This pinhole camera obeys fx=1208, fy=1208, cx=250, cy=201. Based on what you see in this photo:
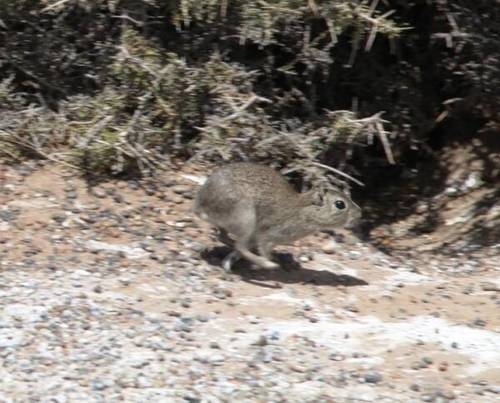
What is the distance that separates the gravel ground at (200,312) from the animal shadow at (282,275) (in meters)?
0.02

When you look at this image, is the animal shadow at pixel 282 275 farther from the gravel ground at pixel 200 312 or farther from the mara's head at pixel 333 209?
the mara's head at pixel 333 209

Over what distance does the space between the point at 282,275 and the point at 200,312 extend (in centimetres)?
108

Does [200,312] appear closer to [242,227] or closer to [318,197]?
[242,227]

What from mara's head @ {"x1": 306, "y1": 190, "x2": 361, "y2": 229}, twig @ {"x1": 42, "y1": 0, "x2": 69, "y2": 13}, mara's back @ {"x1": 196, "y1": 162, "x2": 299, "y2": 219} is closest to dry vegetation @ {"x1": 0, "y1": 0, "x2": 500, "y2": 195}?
twig @ {"x1": 42, "y1": 0, "x2": 69, "y2": 13}

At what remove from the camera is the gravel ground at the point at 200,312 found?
5434mm

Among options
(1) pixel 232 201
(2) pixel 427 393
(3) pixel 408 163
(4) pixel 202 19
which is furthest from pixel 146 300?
(3) pixel 408 163

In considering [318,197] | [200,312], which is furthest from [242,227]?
[200,312]

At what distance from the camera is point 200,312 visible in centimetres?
623

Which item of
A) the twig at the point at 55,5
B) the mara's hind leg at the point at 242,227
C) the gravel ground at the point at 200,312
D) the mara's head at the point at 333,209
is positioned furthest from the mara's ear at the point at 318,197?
the twig at the point at 55,5

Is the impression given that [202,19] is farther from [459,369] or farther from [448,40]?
[459,369]

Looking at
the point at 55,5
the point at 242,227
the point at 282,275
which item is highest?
the point at 55,5

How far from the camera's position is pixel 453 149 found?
937cm

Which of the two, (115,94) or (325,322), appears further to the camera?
(115,94)

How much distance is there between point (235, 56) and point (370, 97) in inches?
43.2
